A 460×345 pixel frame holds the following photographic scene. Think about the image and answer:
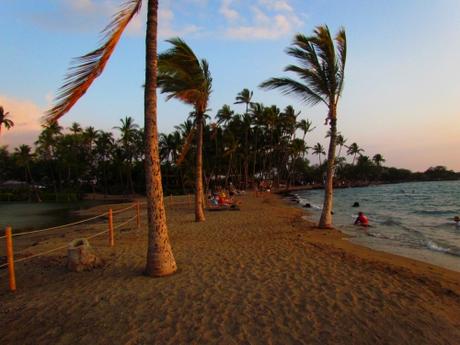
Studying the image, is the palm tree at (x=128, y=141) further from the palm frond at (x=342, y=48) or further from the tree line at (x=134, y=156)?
the palm frond at (x=342, y=48)

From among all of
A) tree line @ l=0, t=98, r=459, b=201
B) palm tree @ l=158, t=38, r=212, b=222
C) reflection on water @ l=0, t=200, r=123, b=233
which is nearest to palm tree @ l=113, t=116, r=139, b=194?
tree line @ l=0, t=98, r=459, b=201

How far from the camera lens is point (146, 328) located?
3793 mm

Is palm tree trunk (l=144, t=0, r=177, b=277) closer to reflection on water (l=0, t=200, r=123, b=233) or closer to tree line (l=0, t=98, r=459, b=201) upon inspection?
reflection on water (l=0, t=200, r=123, b=233)

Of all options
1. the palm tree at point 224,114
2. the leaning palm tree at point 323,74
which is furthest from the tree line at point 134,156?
the leaning palm tree at point 323,74

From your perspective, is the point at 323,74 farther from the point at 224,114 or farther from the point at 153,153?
the point at 224,114

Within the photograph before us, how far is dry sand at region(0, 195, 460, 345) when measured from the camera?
3.62 m

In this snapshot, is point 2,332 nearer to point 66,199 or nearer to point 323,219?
point 323,219

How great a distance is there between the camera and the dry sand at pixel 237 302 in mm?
3617

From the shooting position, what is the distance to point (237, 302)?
4.49 m

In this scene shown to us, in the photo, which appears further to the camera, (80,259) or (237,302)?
(80,259)

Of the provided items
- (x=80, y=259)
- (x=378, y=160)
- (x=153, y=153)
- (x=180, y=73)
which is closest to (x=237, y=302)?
(x=153, y=153)

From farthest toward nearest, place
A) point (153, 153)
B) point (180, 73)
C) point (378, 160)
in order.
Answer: point (378, 160) → point (180, 73) → point (153, 153)

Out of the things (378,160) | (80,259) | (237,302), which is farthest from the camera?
(378,160)

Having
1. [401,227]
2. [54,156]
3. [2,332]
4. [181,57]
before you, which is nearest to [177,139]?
[54,156]
